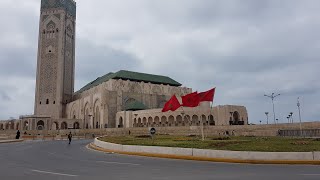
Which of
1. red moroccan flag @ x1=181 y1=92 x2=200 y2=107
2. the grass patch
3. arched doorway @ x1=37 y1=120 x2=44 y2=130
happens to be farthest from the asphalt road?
arched doorway @ x1=37 y1=120 x2=44 y2=130

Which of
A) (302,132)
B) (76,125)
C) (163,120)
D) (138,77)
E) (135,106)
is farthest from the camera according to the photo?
(138,77)

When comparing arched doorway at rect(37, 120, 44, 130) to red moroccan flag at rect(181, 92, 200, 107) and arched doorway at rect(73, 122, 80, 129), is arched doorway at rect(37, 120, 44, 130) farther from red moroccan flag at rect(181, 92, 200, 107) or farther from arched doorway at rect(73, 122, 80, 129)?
red moroccan flag at rect(181, 92, 200, 107)

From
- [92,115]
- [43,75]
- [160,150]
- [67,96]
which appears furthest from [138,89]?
[160,150]

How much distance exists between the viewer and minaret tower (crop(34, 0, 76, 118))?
108 m

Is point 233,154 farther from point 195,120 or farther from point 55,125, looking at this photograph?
point 55,125

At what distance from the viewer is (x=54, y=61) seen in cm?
10819

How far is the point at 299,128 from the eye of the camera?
124 ft

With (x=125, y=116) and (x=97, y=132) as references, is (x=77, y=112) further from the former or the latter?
(x=97, y=132)

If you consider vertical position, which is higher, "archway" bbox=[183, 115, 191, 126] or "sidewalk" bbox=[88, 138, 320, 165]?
"archway" bbox=[183, 115, 191, 126]

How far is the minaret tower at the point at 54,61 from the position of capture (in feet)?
353

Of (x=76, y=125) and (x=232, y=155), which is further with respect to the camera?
(x=76, y=125)

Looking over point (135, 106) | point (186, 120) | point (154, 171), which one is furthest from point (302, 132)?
point (135, 106)

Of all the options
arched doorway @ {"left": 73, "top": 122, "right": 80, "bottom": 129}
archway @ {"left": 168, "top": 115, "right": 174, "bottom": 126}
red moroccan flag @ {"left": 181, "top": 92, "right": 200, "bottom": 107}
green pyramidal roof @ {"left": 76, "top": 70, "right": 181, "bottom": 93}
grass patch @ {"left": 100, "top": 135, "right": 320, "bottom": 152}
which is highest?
green pyramidal roof @ {"left": 76, "top": 70, "right": 181, "bottom": 93}

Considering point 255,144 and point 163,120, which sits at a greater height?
point 163,120
